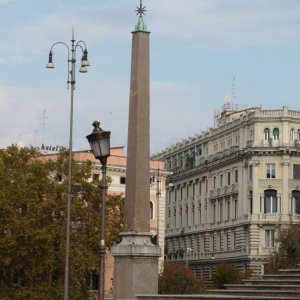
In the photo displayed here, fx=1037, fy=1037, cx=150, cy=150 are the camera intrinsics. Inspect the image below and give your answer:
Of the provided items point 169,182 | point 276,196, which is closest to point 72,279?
point 276,196

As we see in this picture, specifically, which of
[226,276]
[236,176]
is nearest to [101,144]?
[226,276]

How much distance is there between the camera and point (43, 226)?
198 feet

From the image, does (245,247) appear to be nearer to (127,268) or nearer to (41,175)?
(41,175)

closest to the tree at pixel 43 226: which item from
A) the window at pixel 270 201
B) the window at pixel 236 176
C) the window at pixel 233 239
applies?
the window at pixel 270 201

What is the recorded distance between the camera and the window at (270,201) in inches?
3939

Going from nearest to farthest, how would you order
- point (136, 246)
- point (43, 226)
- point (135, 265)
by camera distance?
1. point (136, 246)
2. point (135, 265)
3. point (43, 226)

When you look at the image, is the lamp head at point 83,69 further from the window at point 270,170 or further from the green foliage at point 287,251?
the window at point 270,170

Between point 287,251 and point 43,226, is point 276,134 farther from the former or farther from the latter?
point 43,226

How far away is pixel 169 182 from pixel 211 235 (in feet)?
42.1

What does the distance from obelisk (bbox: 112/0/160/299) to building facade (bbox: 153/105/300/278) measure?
227 ft

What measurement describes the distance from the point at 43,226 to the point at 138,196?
31520 millimetres

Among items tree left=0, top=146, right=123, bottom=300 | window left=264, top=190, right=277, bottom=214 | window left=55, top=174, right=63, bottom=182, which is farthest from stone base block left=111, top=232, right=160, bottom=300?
window left=264, top=190, right=277, bottom=214

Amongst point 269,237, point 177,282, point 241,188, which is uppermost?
point 241,188

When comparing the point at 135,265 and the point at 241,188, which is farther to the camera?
the point at 241,188
